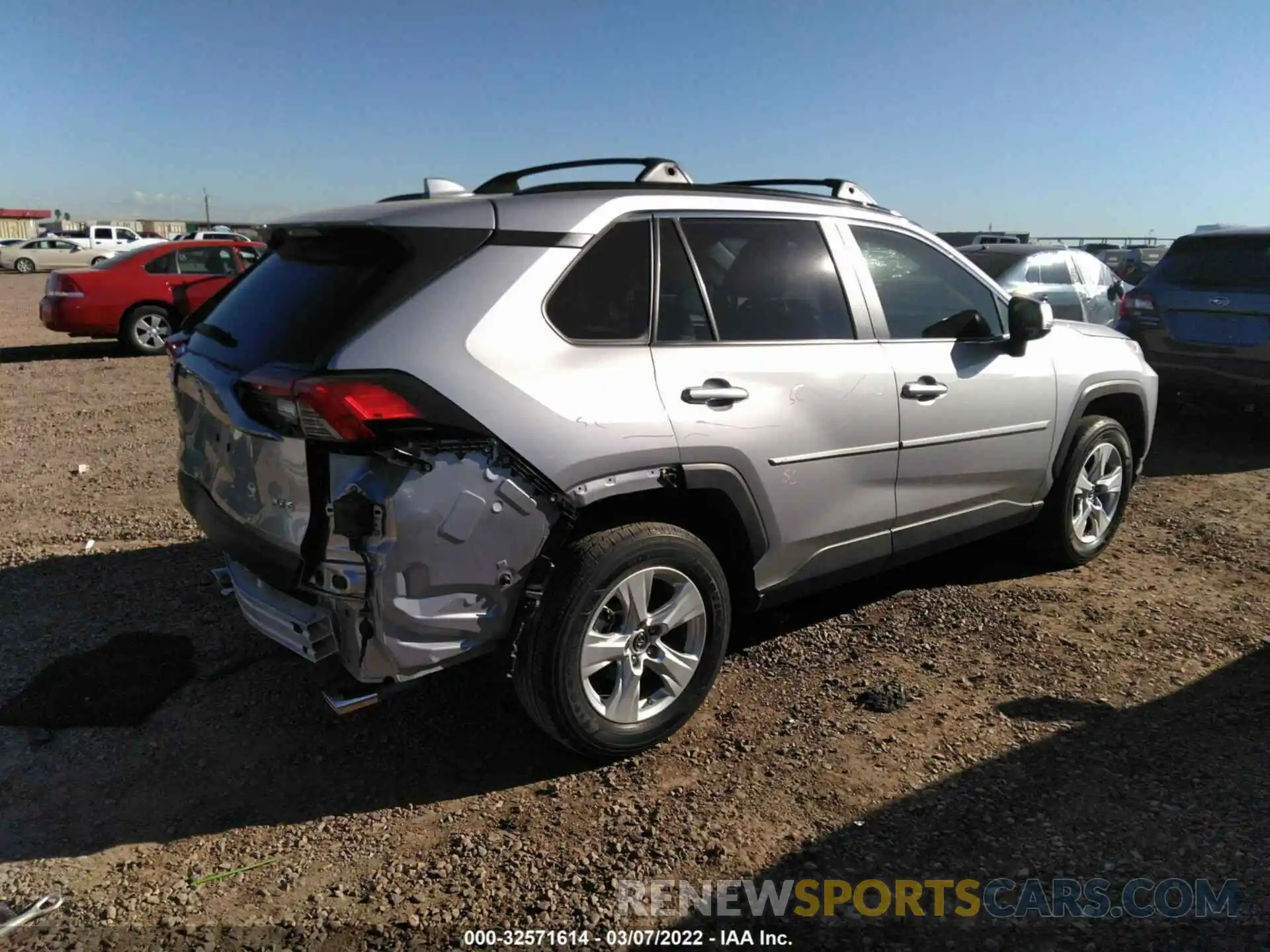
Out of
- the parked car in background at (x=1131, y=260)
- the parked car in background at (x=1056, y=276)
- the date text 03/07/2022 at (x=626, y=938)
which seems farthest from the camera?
the parked car in background at (x=1131, y=260)

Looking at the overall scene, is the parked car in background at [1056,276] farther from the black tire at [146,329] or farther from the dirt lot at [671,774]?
the black tire at [146,329]

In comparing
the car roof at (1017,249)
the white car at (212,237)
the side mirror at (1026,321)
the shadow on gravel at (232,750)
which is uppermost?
the white car at (212,237)

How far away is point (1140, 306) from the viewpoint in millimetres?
7734

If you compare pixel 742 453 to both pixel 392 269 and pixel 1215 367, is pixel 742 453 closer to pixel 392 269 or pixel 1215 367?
pixel 392 269

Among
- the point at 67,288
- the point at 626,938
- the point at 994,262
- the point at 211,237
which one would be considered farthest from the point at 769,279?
the point at 211,237

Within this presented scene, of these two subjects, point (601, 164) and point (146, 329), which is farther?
point (146, 329)

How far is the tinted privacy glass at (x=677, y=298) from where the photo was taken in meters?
3.14

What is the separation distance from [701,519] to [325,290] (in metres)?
1.48

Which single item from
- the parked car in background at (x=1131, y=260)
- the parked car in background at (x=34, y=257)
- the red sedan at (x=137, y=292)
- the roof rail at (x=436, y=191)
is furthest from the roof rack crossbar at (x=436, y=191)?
the parked car in background at (x=34, y=257)

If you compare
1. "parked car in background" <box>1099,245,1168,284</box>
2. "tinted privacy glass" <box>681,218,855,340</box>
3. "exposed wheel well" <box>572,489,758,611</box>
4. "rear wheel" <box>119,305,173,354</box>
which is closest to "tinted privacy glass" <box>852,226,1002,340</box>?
"tinted privacy glass" <box>681,218,855,340</box>

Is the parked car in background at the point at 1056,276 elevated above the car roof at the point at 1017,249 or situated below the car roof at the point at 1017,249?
below

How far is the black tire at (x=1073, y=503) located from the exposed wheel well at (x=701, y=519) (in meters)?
2.09

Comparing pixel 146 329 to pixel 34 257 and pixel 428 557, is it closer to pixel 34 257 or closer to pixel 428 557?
pixel 428 557

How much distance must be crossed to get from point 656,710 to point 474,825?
717mm
